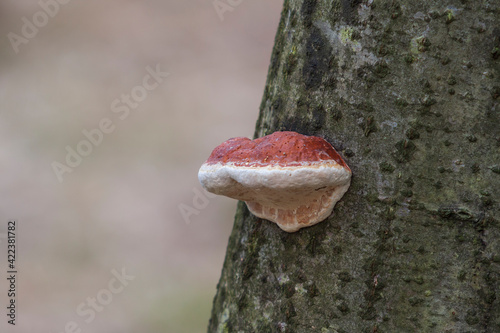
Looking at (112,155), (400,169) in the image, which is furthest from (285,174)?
(112,155)

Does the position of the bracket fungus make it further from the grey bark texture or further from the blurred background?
the blurred background

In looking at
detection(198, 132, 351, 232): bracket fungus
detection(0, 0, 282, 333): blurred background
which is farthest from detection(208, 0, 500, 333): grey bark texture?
detection(0, 0, 282, 333): blurred background

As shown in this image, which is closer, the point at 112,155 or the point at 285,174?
the point at 285,174

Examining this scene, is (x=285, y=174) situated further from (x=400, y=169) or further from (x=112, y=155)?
(x=112, y=155)

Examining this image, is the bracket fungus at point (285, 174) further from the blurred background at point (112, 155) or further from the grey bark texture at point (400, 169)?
the blurred background at point (112, 155)

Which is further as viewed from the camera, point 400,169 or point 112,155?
point 112,155
